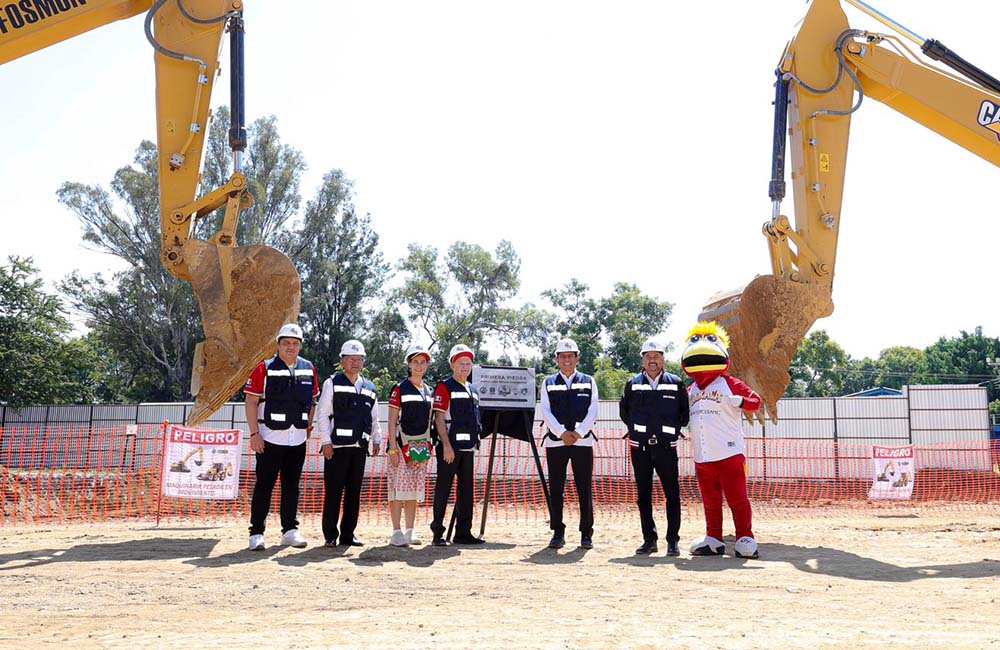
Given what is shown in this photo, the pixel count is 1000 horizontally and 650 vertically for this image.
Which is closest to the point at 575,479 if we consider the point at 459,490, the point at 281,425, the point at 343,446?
the point at 459,490

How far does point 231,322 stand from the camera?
774cm

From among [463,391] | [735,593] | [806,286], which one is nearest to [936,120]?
[806,286]

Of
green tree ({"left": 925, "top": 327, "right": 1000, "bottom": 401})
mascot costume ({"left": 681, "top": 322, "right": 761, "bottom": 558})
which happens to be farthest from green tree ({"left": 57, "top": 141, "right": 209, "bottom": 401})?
green tree ({"left": 925, "top": 327, "right": 1000, "bottom": 401})

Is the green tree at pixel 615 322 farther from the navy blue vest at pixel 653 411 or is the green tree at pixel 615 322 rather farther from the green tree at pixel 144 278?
the navy blue vest at pixel 653 411

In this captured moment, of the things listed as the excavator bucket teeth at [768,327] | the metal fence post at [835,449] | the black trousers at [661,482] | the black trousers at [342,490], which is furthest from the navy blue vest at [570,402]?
the metal fence post at [835,449]

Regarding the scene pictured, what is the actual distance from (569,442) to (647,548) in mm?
1031

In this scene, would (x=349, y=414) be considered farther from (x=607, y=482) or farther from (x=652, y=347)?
(x=607, y=482)

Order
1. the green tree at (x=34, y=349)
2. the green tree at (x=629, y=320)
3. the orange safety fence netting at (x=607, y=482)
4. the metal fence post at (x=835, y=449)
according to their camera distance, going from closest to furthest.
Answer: the orange safety fence netting at (x=607, y=482) < the metal fence post at (x=835, y=449) < the green tree at (x=34, y=349) < the green tree at (x=629, y=320)

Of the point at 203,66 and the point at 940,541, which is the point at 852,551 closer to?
the point at 940,541

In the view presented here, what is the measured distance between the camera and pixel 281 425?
7117 mm

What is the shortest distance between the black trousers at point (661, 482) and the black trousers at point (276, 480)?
2714 millimetres

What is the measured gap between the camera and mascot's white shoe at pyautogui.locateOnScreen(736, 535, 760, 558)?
6.55m

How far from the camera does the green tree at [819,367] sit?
61.1 metres

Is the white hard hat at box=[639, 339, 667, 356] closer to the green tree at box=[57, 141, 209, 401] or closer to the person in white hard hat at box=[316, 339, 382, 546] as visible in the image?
the person in white hard hat at box=[316, 339, 382, 546]
